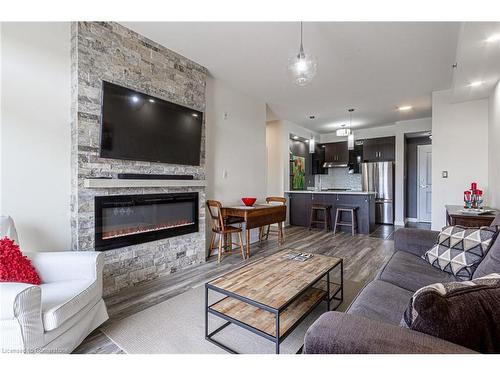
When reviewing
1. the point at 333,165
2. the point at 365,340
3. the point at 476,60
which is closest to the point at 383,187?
the point at 333,165

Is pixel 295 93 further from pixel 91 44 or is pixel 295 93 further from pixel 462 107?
pixel 91 44

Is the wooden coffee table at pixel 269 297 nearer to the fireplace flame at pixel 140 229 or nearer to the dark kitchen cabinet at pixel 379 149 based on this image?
the fireplace flame at pixel 140 229

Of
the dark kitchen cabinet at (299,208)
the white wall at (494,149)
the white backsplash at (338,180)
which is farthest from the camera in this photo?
the white backsplash at (338,180)

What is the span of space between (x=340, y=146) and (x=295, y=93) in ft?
11.0

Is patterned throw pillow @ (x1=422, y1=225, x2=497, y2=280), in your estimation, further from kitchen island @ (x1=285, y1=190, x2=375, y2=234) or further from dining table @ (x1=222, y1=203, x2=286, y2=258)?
kitchen island @ (x1=285, y1=190, x2=375, y2=234)

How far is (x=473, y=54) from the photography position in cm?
251

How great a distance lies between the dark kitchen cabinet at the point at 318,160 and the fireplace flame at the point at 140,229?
5.32m

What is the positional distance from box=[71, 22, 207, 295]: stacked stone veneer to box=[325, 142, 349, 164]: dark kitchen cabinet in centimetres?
512

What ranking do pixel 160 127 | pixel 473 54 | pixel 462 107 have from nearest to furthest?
pixel 473 54 → pixel 160 127 → pixel 462 107

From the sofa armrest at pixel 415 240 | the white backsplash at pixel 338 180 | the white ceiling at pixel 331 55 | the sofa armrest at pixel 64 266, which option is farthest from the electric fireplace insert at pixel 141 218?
the white backsplash at pixel 338 180

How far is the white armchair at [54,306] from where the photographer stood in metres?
1.21

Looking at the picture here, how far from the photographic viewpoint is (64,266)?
1.73 m

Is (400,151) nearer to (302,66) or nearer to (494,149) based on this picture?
(494,149)
